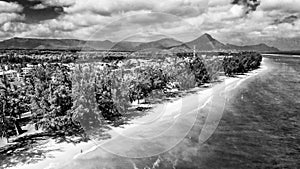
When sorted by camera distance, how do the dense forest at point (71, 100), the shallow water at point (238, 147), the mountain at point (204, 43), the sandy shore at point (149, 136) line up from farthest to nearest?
1. the mountain at point (204, 43)
2. the dense forest at point (71, 100)
3. the sandy shore at point (149, 136)
4. the shallow water at point (238, 147)

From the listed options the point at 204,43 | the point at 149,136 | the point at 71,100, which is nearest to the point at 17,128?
the point at 71,100

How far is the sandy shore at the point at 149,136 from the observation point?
26547 millimetres

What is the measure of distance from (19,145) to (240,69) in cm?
9385

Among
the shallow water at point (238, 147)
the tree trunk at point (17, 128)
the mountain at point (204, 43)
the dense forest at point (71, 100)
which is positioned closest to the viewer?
the shallow water at point (238, 147)

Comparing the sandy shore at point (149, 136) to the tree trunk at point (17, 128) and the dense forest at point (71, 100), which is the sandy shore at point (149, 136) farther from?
the tree trunk at point (17, 128)

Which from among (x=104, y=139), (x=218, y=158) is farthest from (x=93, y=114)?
(x=218, y=158)

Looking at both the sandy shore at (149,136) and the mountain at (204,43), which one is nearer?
the sandy shore at (149,136)

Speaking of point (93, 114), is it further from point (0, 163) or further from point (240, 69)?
point (240, 69)

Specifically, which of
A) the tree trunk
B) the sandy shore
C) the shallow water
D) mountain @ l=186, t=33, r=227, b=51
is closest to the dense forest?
the tree trunk

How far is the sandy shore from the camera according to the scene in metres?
26.5

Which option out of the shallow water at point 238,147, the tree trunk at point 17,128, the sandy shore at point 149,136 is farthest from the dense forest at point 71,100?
the shallow water at point 238,147

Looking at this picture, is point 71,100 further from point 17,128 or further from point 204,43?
point 204,43

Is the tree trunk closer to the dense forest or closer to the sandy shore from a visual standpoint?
the dense forest

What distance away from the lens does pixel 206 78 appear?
228ft
